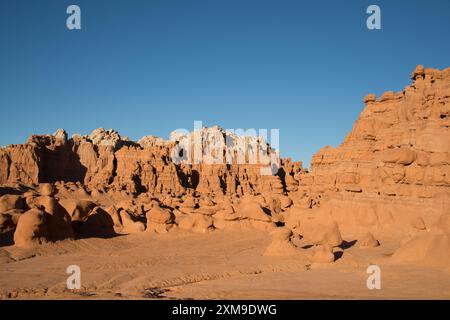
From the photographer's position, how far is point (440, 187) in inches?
734

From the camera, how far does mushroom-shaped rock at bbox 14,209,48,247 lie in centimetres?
1455

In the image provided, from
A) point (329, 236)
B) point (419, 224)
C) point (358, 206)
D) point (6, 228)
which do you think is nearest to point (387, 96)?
point (358, 206)

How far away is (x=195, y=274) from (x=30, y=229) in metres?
6.64

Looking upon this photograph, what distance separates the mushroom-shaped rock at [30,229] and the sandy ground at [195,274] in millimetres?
409

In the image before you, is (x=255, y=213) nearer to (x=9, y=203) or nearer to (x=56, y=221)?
(x=56, y=221)

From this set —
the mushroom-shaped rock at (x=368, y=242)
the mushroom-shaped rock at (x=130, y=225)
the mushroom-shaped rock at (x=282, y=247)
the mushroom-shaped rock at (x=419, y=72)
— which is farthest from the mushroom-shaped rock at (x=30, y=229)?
the mushroom-shaped rock at (x=419, y=72)

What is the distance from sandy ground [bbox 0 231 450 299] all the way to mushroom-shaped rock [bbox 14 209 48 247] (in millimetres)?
409

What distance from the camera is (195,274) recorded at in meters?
12.1

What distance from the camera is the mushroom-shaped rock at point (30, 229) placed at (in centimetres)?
1455

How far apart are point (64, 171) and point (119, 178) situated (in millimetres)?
9842

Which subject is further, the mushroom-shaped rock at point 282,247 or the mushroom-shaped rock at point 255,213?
the mushroom-shaped rock at point 255,213

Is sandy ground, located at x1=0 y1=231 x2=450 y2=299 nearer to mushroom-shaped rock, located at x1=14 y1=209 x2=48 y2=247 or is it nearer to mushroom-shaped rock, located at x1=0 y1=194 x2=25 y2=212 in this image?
mushroom-shaped rock, located at x1=14 y1=209 x2=48 y2=247

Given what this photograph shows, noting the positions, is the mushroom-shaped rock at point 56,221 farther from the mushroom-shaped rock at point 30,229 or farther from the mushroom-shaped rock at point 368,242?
the mushroom-shaped rock at point 368,242
